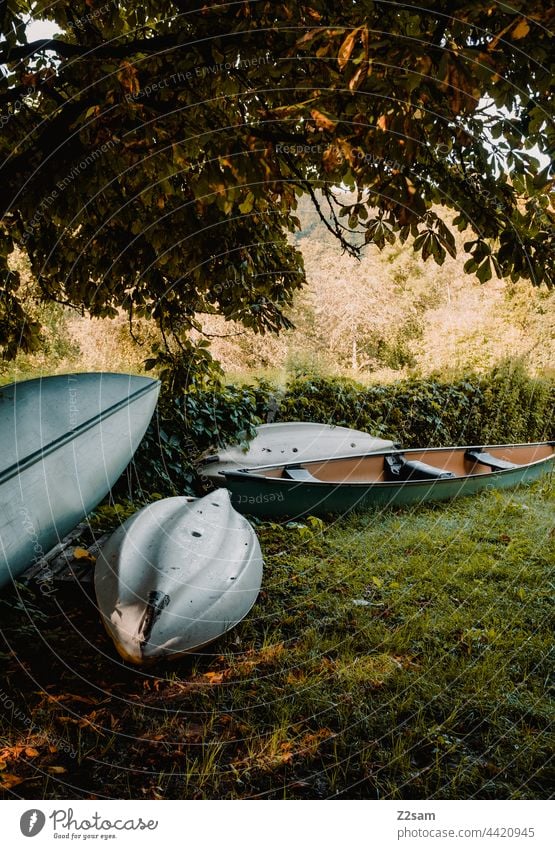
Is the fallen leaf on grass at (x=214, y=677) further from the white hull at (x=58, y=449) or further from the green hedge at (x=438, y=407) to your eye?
the green hedge at (x=438, y=407)

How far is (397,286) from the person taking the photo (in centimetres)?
1555

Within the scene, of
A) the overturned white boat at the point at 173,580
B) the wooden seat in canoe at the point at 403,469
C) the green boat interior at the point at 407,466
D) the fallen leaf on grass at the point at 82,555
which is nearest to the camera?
the overturned white boat at the point at 173,580

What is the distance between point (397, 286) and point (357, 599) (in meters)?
13.6

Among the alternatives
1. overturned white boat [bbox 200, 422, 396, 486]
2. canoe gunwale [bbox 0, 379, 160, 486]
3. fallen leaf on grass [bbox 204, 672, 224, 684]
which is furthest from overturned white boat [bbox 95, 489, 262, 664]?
overturned white boat [bbox 200, 422, 396, 486]

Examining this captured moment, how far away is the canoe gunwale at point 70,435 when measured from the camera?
2.87 meters

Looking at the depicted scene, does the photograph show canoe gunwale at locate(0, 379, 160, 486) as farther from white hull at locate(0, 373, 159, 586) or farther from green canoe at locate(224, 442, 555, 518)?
green canoe at locate(224, 442, 555, 518)

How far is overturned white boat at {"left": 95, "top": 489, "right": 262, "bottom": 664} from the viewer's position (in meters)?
2.55

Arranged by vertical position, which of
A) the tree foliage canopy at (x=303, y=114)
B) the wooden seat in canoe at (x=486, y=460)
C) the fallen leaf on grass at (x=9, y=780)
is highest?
the tree foliage canopy at (x=303, y=114)

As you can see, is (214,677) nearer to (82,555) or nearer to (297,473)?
(82,555)

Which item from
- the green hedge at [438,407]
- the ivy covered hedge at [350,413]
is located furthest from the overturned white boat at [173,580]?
the green hedge at [438,407]

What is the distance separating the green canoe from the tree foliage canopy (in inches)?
83.0

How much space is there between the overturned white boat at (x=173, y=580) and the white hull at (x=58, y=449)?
461 millimetres
